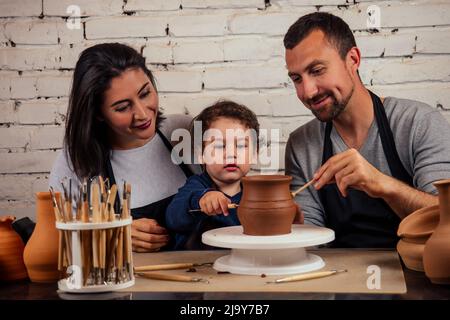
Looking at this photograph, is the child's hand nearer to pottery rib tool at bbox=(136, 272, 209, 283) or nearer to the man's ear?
pottery rib tool at bbox=(136, 272, 209, 283)

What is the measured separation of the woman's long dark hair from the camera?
8.18ft

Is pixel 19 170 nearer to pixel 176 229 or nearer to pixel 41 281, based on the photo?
pixel 176 229

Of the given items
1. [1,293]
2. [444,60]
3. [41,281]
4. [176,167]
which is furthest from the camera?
[176,167]

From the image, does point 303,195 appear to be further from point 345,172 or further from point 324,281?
point 324,281

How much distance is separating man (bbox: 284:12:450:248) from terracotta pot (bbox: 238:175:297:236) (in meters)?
0.64

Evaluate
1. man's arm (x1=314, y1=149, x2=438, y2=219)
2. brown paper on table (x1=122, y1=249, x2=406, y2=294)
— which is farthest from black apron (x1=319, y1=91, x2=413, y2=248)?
brown paper on table (x1=122, y1=249, x2=406, y2=294)

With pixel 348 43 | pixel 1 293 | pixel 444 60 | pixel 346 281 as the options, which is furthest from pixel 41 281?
pixel 444 60

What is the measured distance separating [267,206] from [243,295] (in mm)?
318

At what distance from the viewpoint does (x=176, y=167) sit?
2580mm

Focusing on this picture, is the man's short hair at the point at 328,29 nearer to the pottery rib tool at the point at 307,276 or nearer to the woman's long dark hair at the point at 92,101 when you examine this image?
the woman's long dark hair at the point at 92,101

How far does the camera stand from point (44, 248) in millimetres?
1672

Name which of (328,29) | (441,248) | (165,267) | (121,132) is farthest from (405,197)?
(121,132)

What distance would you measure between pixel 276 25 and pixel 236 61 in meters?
0.21
